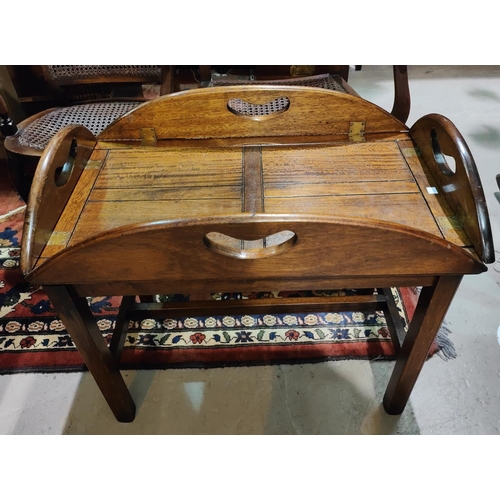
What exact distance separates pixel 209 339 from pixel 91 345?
0.55 metres

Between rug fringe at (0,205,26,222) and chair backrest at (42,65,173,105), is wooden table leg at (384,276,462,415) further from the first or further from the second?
rug fringe at (0,205,26,222)

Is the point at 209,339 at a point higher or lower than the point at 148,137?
lower

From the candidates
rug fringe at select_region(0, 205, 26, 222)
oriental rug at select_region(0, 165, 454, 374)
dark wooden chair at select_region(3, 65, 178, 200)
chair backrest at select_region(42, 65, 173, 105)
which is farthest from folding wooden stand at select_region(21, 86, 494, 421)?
rug fringe at select_region(0, 205, 26, 222)

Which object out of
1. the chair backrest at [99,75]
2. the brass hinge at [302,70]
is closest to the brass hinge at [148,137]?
the chair backrest at [99,75]

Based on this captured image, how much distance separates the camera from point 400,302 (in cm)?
149

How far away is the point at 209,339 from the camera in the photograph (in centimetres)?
140

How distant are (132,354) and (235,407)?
417 millimetres

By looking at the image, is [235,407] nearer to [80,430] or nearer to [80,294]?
[80,430]

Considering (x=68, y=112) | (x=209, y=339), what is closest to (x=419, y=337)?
(x=209, y=339)

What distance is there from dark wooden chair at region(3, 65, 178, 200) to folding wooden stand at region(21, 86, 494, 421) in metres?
0.46

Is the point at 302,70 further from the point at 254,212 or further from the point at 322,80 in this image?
the point at 254,212

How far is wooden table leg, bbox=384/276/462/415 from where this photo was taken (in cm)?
81

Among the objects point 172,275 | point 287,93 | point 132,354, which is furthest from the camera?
point 132,354

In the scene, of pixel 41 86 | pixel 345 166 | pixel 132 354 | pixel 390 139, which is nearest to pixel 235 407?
pixel 132 354
